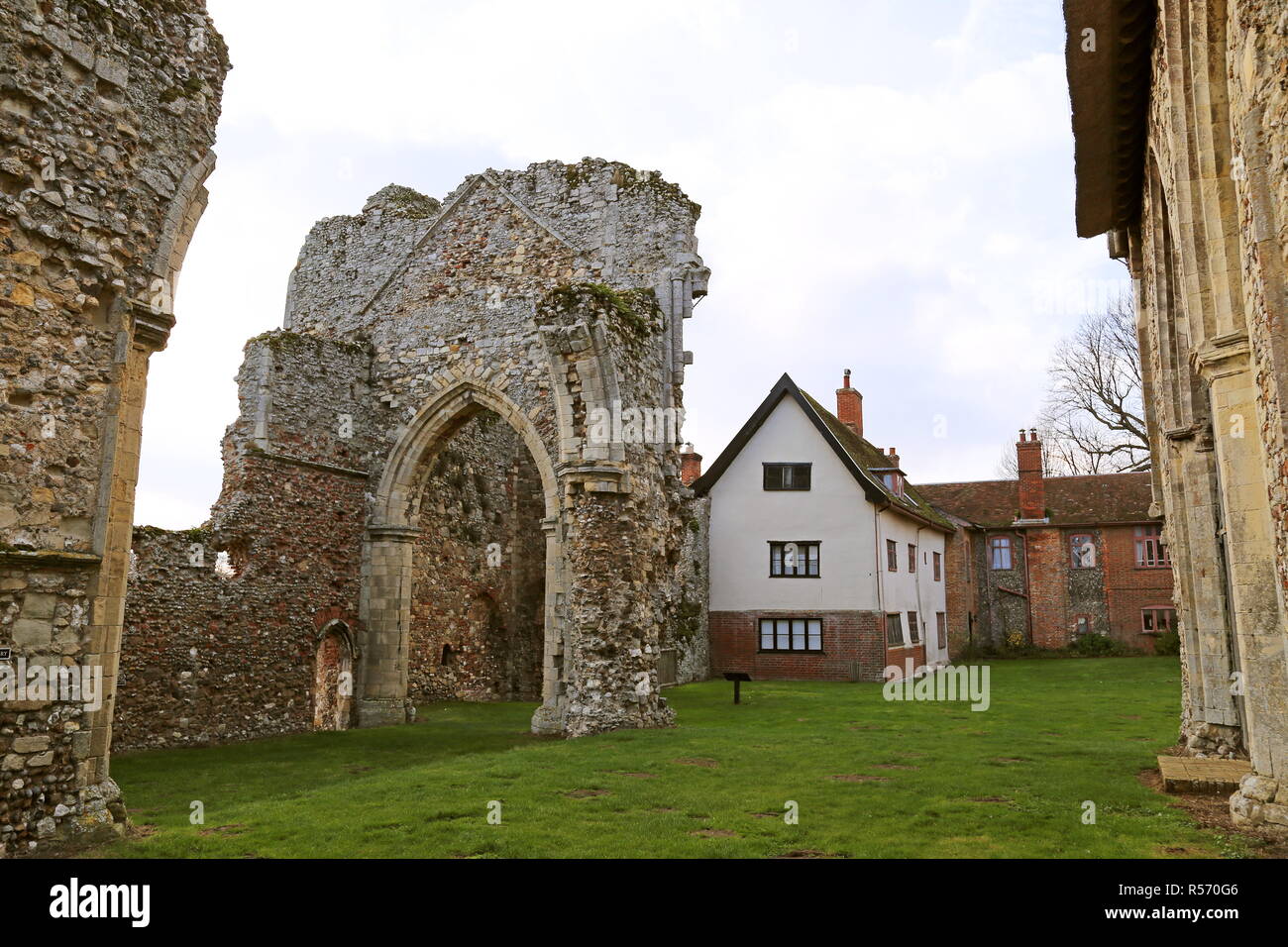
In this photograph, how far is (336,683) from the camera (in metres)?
16.5

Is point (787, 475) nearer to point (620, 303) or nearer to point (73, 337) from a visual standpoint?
point (620, 303)

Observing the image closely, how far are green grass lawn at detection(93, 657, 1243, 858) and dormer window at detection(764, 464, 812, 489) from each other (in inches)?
485

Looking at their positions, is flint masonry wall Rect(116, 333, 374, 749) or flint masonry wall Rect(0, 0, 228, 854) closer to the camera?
flint masonry wall Rect(0, 0, 228, 854)

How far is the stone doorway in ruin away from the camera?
16312 millimetres

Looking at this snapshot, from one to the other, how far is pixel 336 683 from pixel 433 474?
5.00 m

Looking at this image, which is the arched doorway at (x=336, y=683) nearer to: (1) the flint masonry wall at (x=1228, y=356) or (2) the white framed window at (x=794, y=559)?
(1) the flint masonry wall at (x=1228, y=356)

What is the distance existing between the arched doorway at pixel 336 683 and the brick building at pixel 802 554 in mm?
13411

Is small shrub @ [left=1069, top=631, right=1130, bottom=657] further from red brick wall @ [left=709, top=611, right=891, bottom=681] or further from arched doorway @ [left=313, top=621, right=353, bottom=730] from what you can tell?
arched doorway @ [left=313, top=621, right=353, bottom=730]

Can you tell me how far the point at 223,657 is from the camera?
1391 cm

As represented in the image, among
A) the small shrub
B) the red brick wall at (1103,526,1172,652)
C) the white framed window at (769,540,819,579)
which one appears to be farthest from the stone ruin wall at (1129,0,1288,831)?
the red brick wall at (1103,526,1172,652)

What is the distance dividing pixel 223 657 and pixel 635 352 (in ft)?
27.3

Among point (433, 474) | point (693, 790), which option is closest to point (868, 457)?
point (433, 474)

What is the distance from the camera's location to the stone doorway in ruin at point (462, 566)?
16312mm
